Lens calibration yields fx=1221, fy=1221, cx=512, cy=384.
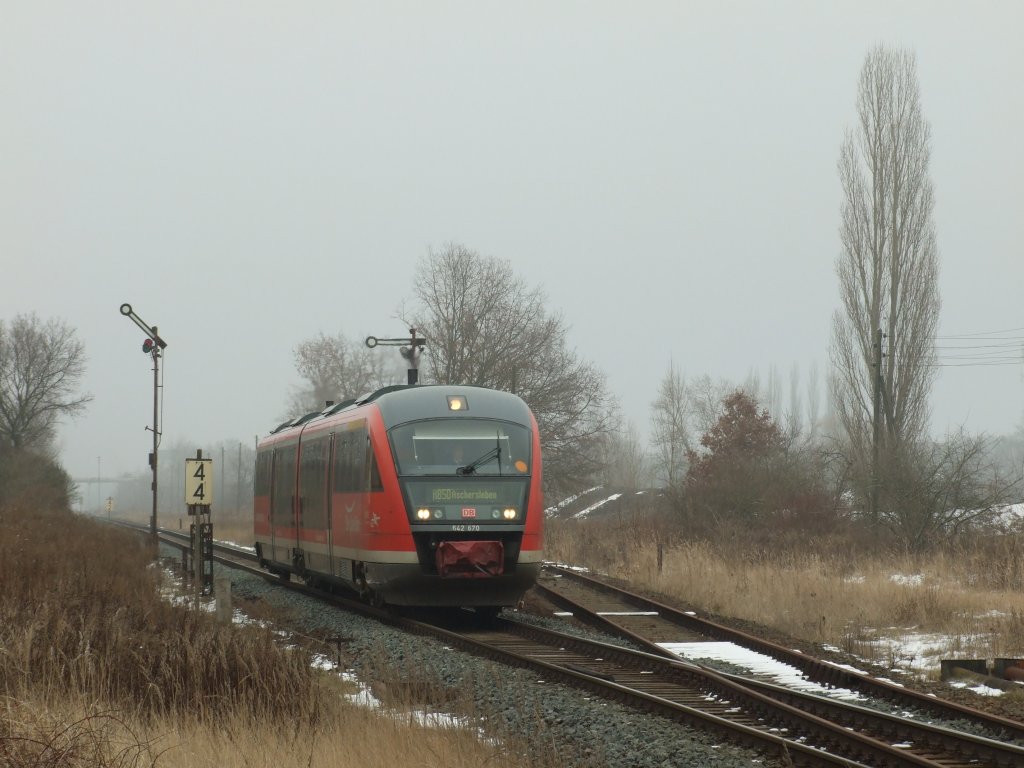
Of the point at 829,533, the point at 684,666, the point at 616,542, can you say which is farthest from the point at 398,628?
the point at 829,533

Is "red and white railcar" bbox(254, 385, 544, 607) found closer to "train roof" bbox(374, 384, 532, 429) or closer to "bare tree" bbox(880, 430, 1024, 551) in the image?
"train roof" bbox(374, 384, 532, 429)

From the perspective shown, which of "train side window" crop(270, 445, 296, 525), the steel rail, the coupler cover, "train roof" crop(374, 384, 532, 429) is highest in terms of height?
"train roof" crop(374, 384, 532, 429)

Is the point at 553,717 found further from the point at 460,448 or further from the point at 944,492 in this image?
the point at 944,492

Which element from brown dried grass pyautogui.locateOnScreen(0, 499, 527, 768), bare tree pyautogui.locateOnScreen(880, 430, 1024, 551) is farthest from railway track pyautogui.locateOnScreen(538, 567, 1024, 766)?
bare tree pyautogui.locateOnScreen(880, 430, 1024, 551)

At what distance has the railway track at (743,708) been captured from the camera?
793 cm

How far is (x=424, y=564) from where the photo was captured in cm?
1525

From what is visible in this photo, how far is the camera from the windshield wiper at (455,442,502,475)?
51.1ft

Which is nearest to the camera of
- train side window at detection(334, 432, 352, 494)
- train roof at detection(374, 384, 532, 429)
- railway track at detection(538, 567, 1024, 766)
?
railway track at detection(538, 567, 1024, 766)

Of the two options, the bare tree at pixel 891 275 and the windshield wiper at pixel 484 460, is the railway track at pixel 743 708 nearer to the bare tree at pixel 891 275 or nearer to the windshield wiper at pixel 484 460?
the windshield wiper at pixel 484 460

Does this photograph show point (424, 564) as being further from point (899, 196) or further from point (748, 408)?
Answer: point (748, 408)

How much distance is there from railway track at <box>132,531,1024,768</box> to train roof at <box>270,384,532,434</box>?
283 cm

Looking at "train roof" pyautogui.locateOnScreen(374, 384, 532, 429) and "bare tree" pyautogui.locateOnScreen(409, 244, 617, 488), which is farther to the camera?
"bare tree" pyautogui.locateOnScreen(409, 244, 617, 488)

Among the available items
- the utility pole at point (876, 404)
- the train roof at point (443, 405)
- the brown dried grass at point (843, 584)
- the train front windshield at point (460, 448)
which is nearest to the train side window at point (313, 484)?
the train roof at point (443, 405)

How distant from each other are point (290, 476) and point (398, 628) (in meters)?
6.63
